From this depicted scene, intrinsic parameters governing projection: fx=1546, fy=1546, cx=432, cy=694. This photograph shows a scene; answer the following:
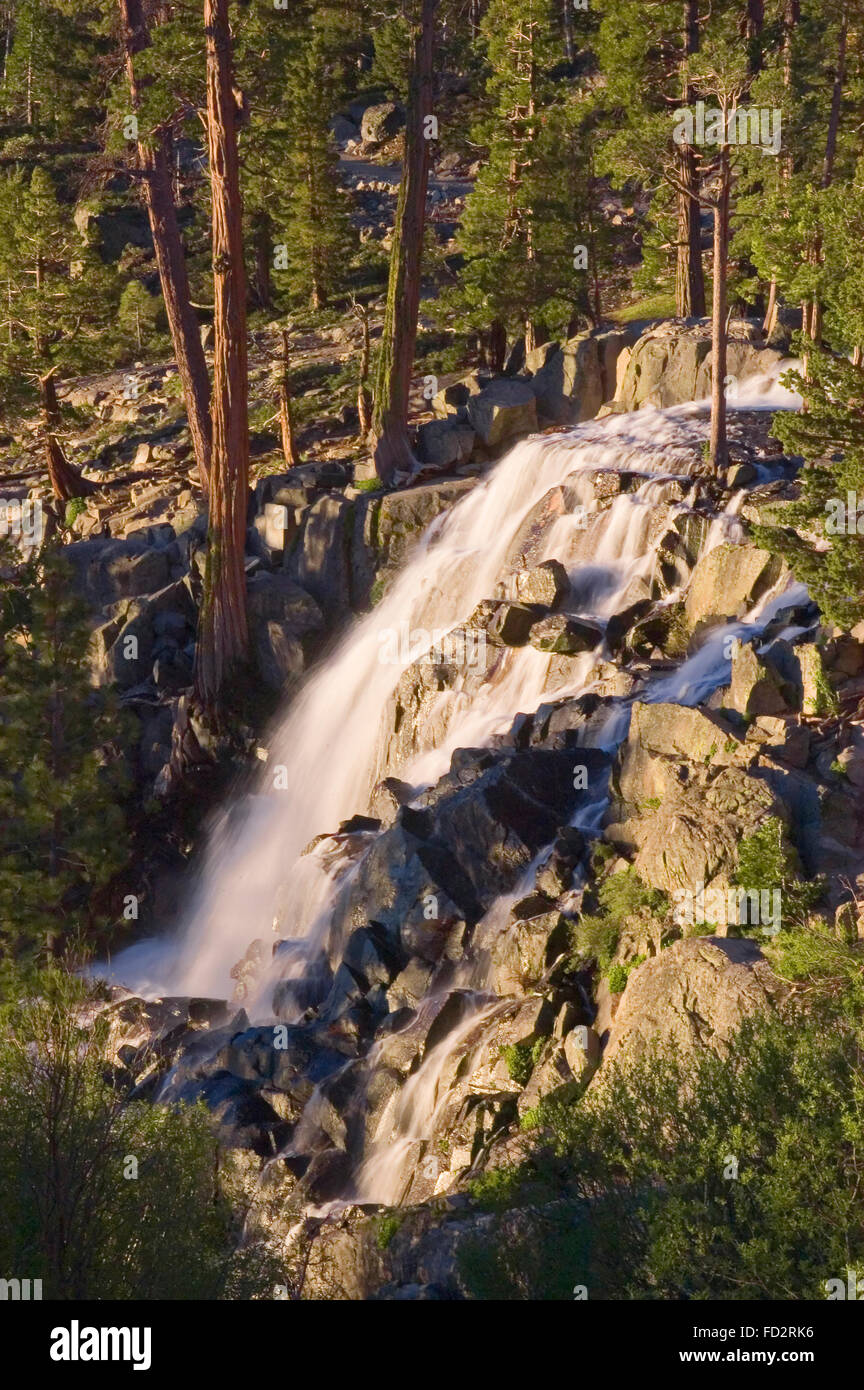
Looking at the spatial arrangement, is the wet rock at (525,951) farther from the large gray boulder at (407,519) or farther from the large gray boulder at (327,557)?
the large gray boulder at (327,557)

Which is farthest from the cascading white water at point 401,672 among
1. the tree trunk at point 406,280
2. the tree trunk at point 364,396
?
the tree trunk at point 364,396

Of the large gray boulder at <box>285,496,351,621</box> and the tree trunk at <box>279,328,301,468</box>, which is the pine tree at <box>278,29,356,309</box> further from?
the large gray boulder at <box>285,496,351,621</box>

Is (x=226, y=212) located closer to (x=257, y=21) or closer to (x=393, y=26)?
(x=257, y=21)

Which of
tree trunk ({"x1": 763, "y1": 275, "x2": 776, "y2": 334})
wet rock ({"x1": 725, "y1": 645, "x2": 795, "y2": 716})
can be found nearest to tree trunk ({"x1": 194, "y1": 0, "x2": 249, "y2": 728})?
tree trunk ({"x1": 763, "y1": 275, "x2": 776, "y2": 334})

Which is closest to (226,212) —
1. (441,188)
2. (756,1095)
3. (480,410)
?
(480,410)

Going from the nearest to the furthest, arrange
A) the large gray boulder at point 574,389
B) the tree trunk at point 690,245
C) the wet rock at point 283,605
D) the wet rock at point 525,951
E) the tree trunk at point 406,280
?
the wet rock at point 525,951
the wet rock at point 283,605
the tree trunk at point 406,280
the large gray boulder at point 574,389
the tree trunk at point 690,245

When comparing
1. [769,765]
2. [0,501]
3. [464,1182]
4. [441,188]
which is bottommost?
[464,1182]
